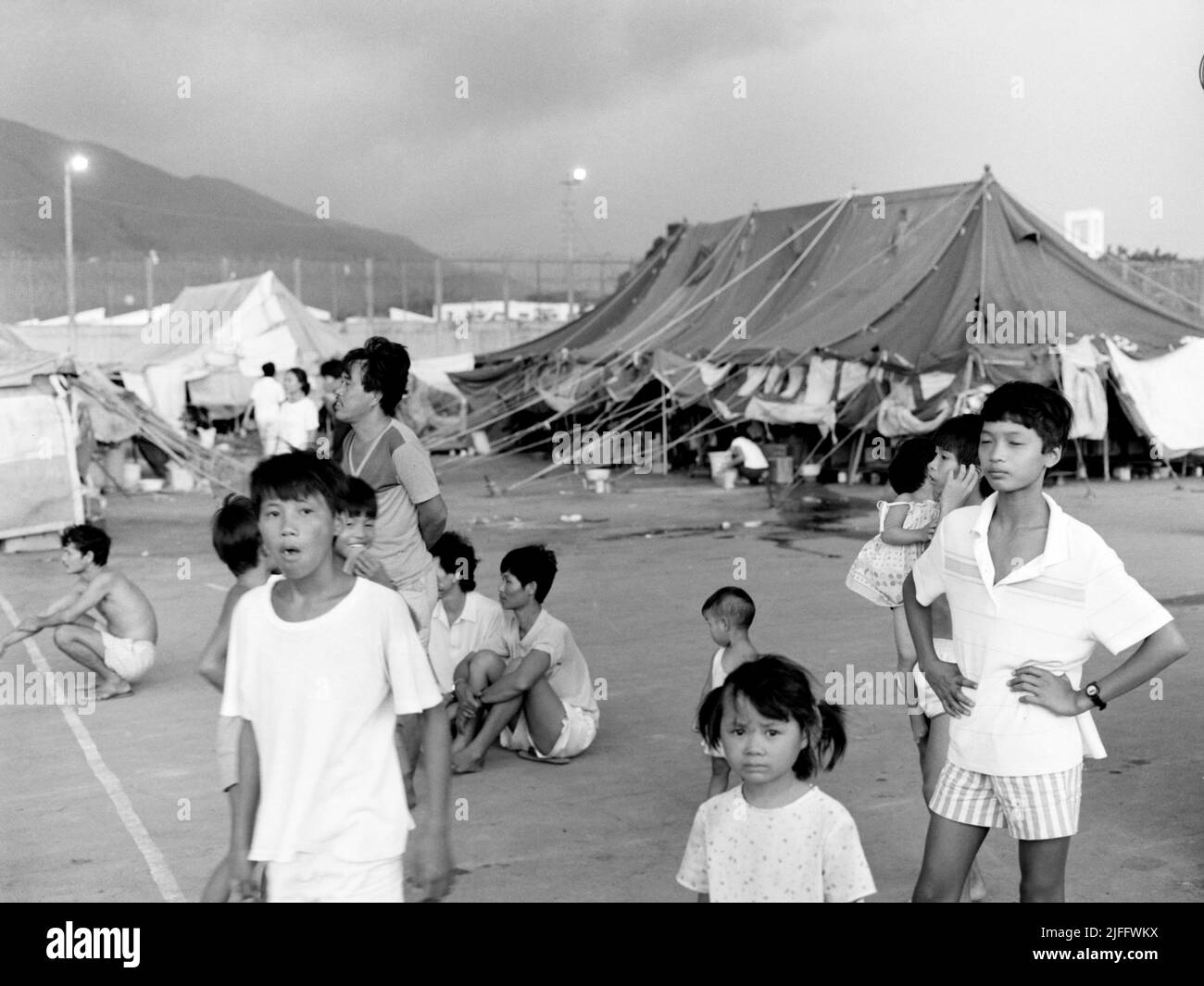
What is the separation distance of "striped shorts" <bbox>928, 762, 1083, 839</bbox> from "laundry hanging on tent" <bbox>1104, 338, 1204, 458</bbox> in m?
14.8

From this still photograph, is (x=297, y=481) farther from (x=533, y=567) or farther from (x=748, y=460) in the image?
(x=748, y=460)

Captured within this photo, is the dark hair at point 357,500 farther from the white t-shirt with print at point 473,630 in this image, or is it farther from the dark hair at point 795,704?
the white t-shirt with print at point 473,630

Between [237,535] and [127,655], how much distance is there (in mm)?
2653

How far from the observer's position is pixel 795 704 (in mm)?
3412

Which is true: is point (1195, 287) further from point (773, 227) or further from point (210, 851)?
point (210, 851)

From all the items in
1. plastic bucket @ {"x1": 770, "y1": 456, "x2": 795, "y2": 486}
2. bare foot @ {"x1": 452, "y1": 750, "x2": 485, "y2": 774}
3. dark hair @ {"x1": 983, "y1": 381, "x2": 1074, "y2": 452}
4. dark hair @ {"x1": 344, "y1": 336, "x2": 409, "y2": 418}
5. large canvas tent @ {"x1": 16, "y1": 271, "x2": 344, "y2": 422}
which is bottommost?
bare foot @ {"x1": 452, "y1": 750, "x2": 485, "y2": 774}

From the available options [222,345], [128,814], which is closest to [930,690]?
[128,814]

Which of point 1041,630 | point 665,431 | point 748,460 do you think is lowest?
point 748,460

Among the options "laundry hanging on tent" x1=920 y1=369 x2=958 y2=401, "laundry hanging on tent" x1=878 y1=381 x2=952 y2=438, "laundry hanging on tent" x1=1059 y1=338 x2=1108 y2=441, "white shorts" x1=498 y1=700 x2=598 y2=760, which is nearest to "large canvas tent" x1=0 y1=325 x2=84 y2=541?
"white shorts" x1=498 y1=700 x2=598 y2=760

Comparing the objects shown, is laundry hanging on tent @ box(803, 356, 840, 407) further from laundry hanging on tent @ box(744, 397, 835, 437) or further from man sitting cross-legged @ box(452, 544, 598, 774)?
man sitting cross-legged @ box(452, 544, 598, 774)

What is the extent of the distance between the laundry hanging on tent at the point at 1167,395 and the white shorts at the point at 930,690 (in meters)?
13.9

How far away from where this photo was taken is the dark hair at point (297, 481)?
3316mm

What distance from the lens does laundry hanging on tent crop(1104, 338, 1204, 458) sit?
1741 centimetres

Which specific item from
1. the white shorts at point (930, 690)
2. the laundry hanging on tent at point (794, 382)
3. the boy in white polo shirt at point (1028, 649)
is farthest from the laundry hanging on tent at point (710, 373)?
the boy in white polo shirt at point (1028, 649)
